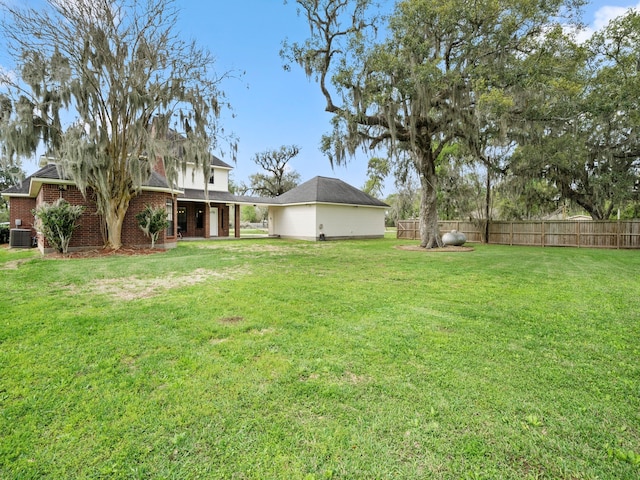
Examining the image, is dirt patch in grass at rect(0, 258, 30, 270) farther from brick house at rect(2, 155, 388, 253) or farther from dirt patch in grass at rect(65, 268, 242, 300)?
dirt patch in grass at rect(65, 268, 242, 300)

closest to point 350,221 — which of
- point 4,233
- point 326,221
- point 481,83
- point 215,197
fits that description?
point 326,221

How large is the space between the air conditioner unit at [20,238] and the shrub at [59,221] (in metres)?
4.81

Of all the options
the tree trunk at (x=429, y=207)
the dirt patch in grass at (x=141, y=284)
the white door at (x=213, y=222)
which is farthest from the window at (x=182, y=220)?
the tree trunk at (x=429, y=207)

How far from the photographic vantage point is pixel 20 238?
13.9 m

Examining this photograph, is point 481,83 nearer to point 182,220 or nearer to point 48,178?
point 48,178

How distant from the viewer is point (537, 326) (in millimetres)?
3881

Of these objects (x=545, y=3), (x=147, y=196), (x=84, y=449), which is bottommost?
(x=84, y=449)

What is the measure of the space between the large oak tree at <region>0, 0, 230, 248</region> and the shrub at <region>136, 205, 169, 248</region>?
2.48ft

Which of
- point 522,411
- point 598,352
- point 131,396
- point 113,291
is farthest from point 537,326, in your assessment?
point 113,291

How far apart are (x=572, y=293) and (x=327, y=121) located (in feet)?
35.4

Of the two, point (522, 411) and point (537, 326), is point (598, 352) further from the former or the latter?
point (522, 411)

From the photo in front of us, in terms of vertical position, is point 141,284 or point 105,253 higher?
point 105,253

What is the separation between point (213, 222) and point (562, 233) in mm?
19862

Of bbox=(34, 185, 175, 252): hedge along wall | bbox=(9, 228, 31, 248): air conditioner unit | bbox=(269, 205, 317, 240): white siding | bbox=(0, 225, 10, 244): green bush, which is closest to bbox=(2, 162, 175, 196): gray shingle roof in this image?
bbox=(34, 185, 175, 252): hedge along wall
